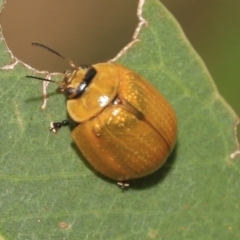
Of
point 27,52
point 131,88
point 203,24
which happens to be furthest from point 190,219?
point 27,52

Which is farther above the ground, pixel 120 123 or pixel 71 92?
pixel 71 92

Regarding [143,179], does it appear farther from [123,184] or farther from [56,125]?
[56,125]

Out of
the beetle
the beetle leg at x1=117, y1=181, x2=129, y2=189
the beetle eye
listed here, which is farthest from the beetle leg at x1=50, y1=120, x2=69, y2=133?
the beetle leg at x1=117, y1=181, x2=129, y2=189

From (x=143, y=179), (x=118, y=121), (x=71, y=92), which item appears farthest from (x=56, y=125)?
(x=143, y=179)

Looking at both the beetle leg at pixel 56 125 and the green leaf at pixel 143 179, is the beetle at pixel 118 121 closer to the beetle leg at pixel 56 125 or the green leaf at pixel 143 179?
the beetle leg at pixel 56 125

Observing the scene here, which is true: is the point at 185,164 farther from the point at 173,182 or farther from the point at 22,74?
the point at 22,74

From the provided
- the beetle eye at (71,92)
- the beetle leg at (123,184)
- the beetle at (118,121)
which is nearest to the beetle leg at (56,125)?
the beetle at (118,121)

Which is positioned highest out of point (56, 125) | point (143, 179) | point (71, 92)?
point (71, 92)
